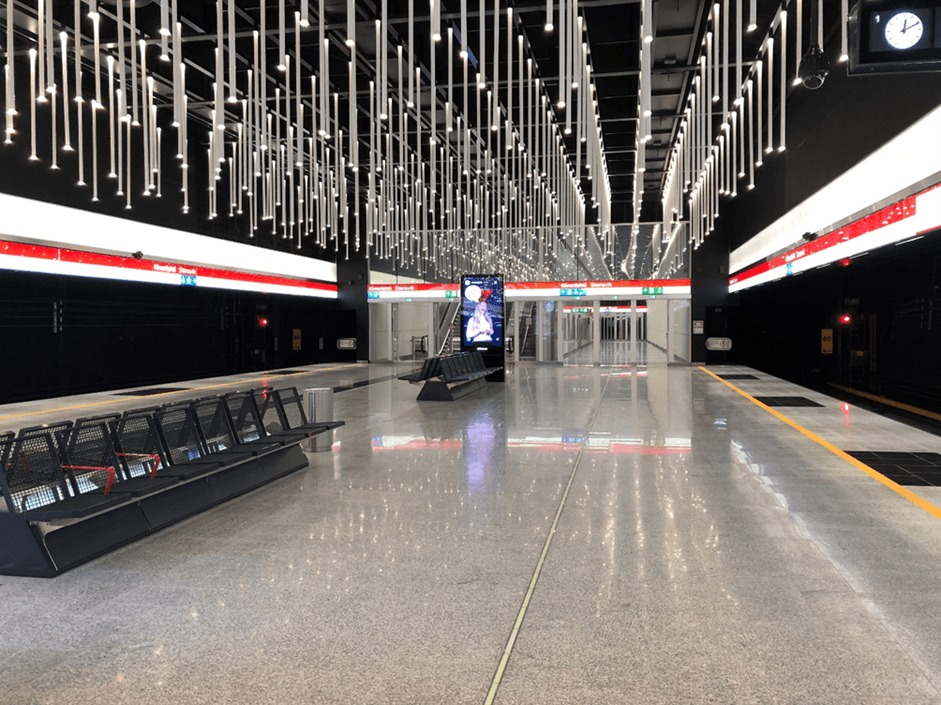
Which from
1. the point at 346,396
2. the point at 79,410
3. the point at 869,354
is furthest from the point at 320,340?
the point at 869,354

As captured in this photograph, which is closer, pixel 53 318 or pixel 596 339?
pixel 53 318

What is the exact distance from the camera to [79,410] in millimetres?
13234

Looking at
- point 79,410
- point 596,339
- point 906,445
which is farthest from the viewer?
point 596,339

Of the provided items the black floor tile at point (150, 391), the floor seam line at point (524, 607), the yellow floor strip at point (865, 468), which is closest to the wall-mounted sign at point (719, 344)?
the yellow floor strip at point (865, 468)

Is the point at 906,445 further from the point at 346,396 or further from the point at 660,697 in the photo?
the point at 346,396

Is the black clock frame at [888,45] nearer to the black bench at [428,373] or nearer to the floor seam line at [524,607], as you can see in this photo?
the floor seam line at [524,607]

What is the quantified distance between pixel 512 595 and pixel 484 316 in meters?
15.5

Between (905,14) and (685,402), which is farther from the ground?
(905,14)

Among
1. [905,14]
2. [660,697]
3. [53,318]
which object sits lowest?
[660,697]

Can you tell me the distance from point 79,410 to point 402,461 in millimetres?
7658

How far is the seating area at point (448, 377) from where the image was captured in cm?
1454

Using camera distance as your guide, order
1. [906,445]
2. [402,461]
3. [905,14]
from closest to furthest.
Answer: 1. [905,14]
2. [402,461]
3. [906,445]

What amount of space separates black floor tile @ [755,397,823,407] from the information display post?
6651mm

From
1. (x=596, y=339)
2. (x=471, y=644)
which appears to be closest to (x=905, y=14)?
(x=471, y=644)
